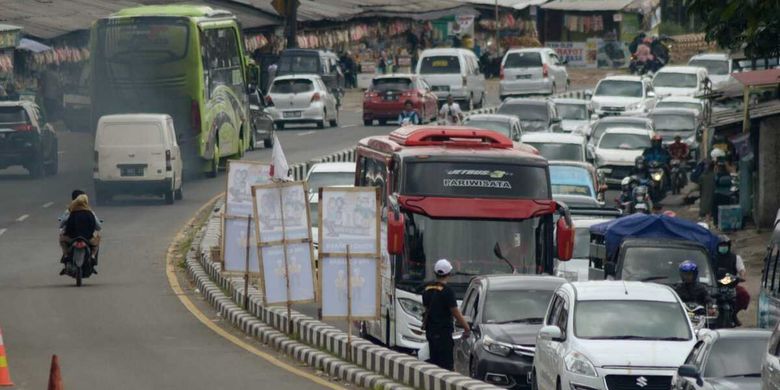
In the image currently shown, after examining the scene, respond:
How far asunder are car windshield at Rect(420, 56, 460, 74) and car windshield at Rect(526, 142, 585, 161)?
22899 mm

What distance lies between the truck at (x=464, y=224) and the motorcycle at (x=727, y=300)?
2.14m

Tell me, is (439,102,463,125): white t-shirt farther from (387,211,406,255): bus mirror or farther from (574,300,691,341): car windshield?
(574,300,691,341): car windshield

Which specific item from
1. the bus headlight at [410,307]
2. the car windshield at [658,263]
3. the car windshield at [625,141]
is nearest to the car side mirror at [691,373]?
the bus headlight at [410,307]

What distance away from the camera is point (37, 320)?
23.4 meters

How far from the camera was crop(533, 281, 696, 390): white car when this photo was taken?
15.2 metres

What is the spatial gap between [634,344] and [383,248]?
20.6 feet

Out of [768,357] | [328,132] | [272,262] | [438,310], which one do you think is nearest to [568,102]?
[328,132]

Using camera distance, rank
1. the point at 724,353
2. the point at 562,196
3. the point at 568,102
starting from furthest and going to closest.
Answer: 1. the point at 568,102
2. the point at 562,196
3. the point at 724,353

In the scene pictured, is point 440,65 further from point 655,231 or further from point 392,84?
point 655,231

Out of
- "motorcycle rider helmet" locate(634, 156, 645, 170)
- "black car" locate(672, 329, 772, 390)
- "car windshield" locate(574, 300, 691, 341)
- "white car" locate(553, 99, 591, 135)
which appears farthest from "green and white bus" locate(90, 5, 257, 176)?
"black car" locate(672, 329, 772, 390)

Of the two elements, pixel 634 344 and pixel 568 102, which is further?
pixel 568 102

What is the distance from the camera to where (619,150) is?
42500 mm

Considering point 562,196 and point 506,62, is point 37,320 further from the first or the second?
→ point 506,62

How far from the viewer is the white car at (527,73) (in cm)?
6191
